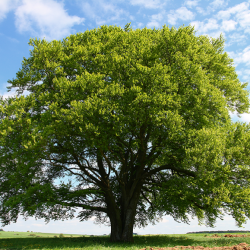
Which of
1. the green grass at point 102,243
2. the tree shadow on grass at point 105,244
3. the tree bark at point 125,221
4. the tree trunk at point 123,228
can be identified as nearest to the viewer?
the green grass at point 102,243

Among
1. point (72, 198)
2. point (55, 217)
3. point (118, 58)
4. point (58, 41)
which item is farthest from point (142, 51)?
point (55, 217)

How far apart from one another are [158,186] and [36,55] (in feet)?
56.2

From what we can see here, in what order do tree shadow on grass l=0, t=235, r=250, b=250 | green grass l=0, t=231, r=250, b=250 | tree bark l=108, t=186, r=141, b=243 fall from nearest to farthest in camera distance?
green grass l=0, t=231, r=250, b=250
tree shadow on grass l=0, t=235, r=250, b=250
tree bark l=108, t=186, r=141, b=243

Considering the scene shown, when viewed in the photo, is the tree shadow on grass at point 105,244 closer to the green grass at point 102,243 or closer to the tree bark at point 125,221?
the green grass at point 102,243

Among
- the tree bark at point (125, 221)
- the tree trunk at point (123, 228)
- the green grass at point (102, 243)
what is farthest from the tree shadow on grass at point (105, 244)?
the tree bark at point (125, 221)

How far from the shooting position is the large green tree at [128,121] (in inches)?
617

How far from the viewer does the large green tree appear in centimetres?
1567

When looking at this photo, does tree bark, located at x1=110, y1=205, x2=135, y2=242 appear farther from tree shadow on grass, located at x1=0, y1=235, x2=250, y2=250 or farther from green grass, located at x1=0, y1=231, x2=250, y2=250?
tree shadow on grass, located at x1=0, y1=235, x2=250, y2=250

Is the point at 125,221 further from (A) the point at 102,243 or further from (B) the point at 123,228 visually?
(A) the point at 102,243

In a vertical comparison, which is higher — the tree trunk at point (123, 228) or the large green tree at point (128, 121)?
the large green tree at point (128, 121)

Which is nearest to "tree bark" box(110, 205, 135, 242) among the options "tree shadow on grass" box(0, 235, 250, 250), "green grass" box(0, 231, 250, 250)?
"green grass" box(0, 231, 250, 250)

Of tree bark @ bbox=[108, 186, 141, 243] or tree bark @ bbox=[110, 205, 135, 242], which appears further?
tree bark @ bbox=[108, 186, 141, 243]

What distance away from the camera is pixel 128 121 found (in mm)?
16125

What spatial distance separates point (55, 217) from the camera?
2125cm
